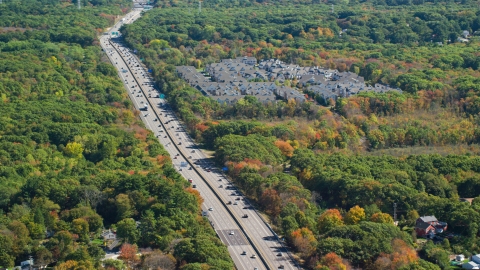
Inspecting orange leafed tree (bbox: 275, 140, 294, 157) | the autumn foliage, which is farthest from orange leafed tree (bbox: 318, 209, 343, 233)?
orange leafed tree (bbox: 275, 140, 294, 157)

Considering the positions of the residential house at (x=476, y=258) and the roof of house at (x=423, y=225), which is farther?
the roof of house at (x=423, y=225)

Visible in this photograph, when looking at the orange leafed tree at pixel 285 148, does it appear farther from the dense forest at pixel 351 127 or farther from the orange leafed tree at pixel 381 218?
the orange leafed tree at pixel 381 218

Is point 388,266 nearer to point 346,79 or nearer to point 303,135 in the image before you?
point 303,135

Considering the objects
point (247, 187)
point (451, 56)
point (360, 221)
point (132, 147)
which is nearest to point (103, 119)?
→ point (132, 147)

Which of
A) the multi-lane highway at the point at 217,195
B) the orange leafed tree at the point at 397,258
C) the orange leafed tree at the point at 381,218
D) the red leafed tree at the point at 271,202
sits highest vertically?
the orange leafed tree at the point at 397,258

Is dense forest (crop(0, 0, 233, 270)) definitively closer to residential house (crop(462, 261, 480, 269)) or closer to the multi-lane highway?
the multi-lane highway

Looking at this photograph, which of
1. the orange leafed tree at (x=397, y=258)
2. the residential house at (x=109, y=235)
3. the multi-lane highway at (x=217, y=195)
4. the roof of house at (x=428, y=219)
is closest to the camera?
the orange leafed tree at (x=397, y=258)

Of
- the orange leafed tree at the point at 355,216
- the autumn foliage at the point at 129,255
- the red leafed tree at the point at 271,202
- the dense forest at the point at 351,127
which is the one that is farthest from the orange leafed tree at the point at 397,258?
the autumn foliage at the point at 129,255

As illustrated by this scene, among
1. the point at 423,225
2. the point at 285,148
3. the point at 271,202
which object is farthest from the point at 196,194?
the point at 423,225
